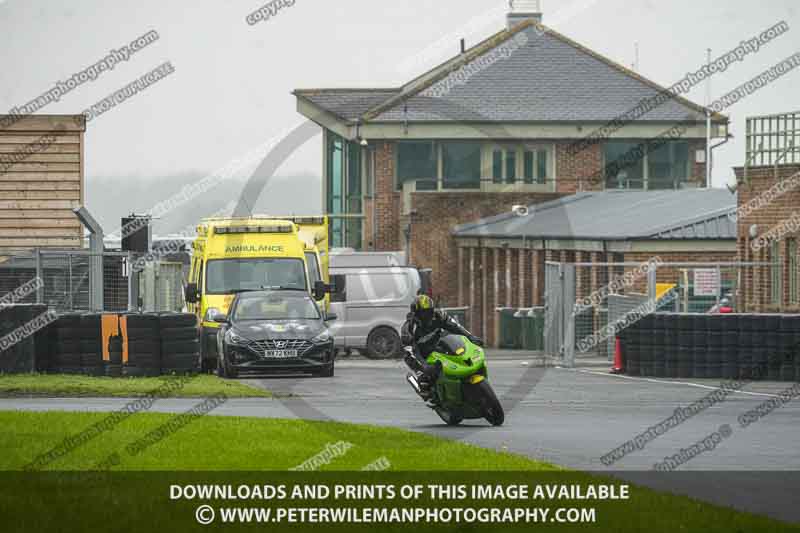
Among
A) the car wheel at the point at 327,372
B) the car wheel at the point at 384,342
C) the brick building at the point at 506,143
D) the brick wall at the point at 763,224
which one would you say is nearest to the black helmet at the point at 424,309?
the car wheel at the point at 327,372

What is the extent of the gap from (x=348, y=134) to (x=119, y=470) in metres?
47.4

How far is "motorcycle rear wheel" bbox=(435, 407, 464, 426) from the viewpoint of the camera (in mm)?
18266

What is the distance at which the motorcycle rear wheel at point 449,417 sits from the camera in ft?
59.9

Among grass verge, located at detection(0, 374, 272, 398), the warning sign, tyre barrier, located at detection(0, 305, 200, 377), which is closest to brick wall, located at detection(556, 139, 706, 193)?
the warning sign

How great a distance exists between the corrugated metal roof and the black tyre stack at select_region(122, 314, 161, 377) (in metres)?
17.1

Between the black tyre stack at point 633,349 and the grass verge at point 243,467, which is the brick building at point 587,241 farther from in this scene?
the grass verge at point 243,467

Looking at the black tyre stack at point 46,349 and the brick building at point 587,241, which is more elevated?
the brick building at point 587,241

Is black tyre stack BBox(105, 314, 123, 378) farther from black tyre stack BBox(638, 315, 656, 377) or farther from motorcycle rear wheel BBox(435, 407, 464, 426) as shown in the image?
black tyre stack BBox(638, 315, 656, 377)

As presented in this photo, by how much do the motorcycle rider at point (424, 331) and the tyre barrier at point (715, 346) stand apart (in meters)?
9.93

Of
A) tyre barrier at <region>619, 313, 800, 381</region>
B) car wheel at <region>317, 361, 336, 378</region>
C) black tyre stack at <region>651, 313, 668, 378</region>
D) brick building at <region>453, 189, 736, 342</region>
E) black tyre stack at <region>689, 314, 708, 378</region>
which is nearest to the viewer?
tyre barrier at <region>619, 313, 800, 381</region>

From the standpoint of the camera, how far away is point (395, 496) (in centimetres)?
1148

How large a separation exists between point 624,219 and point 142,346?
21.5 m

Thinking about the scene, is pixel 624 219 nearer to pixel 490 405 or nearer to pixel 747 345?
pixel 747 345

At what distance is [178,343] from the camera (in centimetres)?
2602
